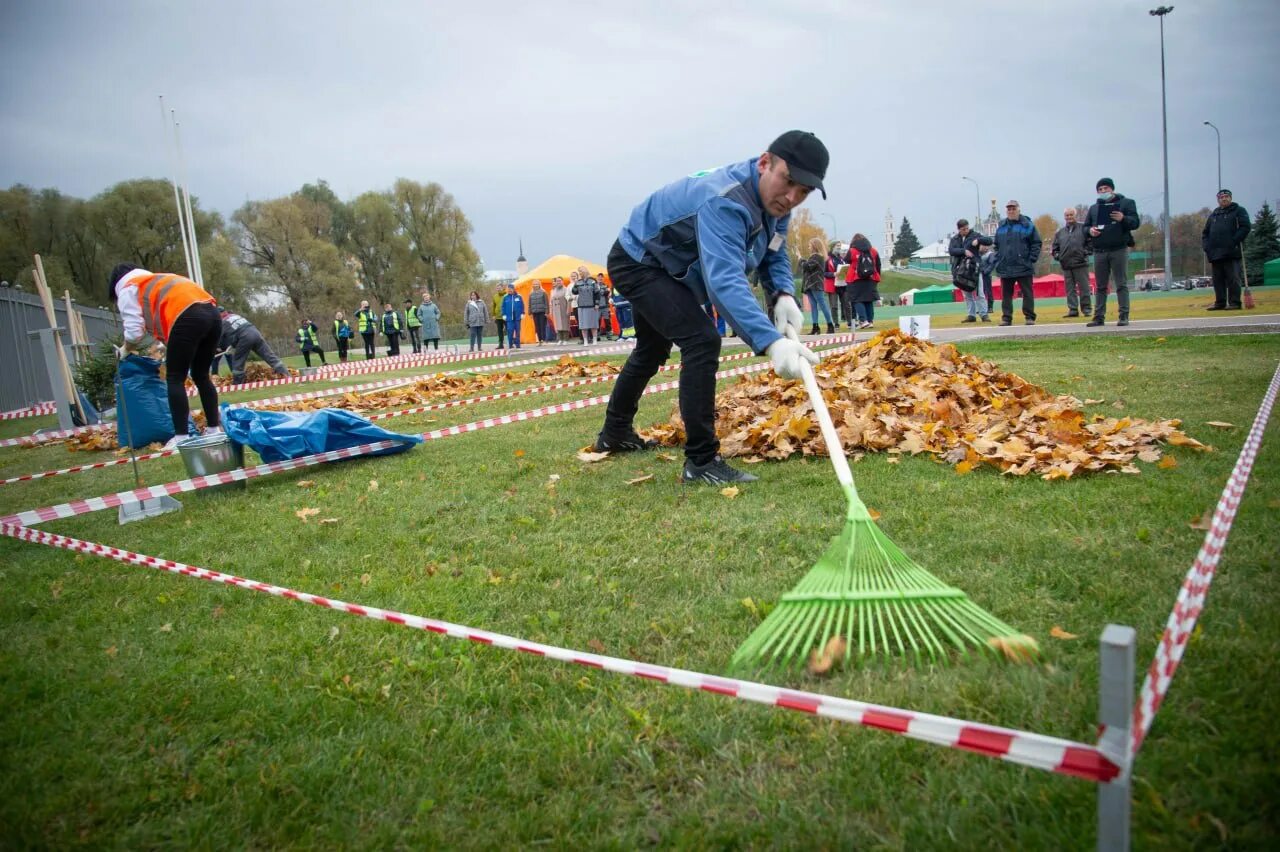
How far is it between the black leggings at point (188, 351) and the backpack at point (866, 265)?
1149 cm

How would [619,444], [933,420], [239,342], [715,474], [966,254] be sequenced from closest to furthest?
1. [715,474]
2. [933,420]
3. [619,444]
4. [239,342]
5. [966,254]

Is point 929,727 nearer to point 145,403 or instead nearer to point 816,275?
point 145,403

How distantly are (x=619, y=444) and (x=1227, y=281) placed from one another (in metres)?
13.1

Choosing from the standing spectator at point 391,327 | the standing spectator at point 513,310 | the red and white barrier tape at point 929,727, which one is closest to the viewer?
the red and white barrier tape at point 929,727

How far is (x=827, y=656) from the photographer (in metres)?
2.16

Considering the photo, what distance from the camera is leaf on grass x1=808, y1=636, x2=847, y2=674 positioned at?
214 cm

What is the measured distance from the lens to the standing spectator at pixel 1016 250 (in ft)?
42.0

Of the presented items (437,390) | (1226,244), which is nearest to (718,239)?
(437,390)

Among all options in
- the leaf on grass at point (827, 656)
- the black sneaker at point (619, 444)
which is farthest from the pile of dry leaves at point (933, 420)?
the leaf on grass at point (827, 656)

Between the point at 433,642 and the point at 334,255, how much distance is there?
57.5 metres

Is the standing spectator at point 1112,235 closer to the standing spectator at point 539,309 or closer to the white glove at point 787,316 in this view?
the white glove at point 787,316

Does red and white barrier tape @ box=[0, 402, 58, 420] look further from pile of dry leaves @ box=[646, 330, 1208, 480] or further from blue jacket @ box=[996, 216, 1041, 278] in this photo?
blue jacket @ box=[996, 216, 1041, 278]

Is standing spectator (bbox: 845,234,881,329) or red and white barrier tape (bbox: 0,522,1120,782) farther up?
standing spectator (bbox: 845,234,881,329)

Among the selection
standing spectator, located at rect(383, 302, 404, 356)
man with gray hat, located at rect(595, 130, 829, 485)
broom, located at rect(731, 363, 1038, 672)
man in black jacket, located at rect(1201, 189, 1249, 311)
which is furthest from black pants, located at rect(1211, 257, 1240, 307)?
standing spectator, located at rect(383, 302, 404, 356)
